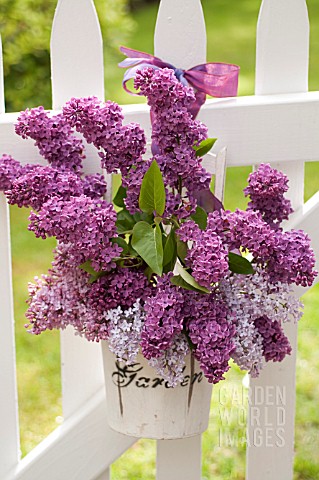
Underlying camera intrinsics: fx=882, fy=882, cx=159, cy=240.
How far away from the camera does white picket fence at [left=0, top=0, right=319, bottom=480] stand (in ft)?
5.72

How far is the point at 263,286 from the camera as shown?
1609 mm

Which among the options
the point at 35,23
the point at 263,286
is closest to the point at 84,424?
the point at 263,286

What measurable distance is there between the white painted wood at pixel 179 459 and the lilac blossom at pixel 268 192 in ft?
1.95

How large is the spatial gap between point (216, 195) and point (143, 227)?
25 centimetres

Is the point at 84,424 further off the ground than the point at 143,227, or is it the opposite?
the point at 143,227

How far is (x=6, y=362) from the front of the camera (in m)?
1.87

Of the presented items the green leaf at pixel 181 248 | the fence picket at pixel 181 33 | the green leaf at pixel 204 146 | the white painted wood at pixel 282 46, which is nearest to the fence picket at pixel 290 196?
the white painted wood at pixel 282 46

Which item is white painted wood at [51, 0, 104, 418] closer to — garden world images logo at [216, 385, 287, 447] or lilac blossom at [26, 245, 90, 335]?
lilac blossom at [26, 245, 90, 335]

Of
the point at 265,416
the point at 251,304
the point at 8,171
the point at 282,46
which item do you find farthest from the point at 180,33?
the point at 265,416

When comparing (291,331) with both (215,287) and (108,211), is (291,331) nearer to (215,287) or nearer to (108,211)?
(215,287)

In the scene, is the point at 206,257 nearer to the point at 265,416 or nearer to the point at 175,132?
the point at 175,132

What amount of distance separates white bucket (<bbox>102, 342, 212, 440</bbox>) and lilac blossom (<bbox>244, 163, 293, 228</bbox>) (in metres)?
0.31

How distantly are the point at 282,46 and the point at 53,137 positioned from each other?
21.2 inches

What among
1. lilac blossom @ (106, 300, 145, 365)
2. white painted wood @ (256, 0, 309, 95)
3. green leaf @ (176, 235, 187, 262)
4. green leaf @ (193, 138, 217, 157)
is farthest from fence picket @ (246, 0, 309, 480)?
lilac blossom @ (106, 300, 145, 365)
